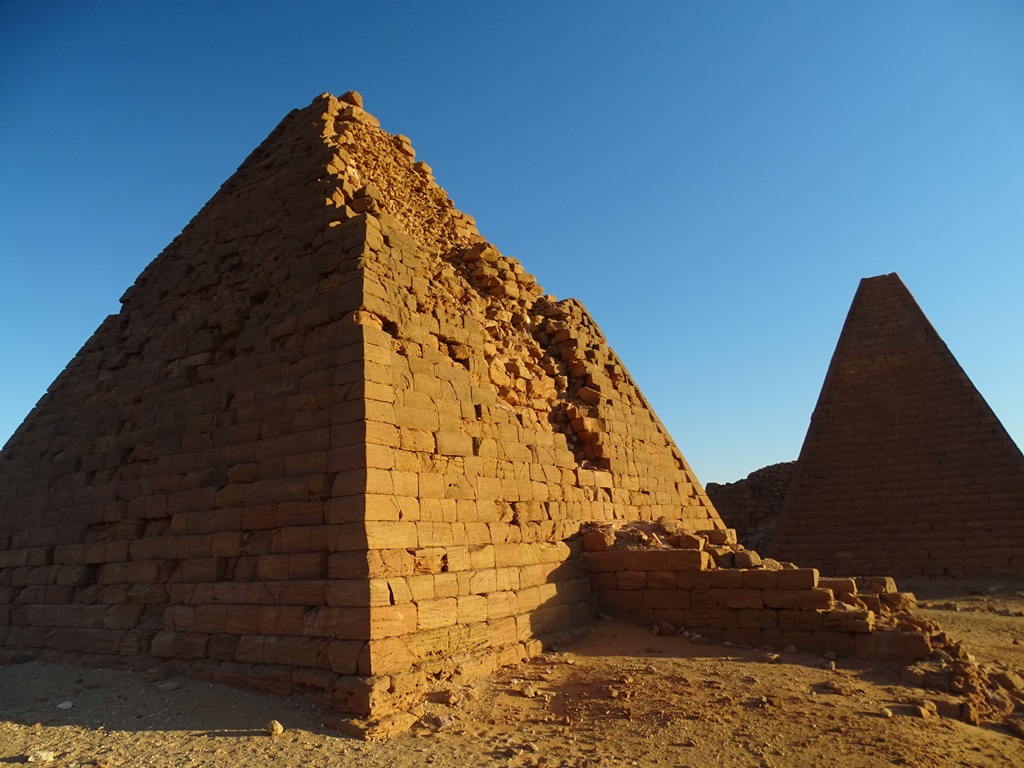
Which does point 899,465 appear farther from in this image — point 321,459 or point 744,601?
point 321,459

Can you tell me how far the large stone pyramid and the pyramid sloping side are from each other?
831 cm

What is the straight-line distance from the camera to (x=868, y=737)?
5.33 m


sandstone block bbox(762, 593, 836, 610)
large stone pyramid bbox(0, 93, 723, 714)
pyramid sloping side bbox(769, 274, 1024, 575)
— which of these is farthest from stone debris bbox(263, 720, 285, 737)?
pyramid sloping side bbox(769, 274, 1024, 575)

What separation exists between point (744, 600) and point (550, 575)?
227 cm

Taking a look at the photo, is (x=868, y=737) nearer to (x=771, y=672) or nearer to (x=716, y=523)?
(x=771, y=672)

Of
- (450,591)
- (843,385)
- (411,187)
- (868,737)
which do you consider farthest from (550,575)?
(843,385)

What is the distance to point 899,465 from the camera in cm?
1797

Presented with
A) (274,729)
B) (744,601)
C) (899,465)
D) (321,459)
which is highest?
(899,465)

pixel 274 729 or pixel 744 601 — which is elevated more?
pixel 744 601

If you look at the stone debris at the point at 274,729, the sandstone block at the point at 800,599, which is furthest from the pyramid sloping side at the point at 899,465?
the stone debris at the point at 274,729

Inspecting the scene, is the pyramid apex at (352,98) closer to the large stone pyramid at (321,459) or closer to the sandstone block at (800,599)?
the large stone pyramid at (321,459)

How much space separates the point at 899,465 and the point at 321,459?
16092 millimetres

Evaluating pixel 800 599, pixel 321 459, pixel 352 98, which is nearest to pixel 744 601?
pixel 800 599

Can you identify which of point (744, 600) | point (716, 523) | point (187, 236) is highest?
point (187, 236)
